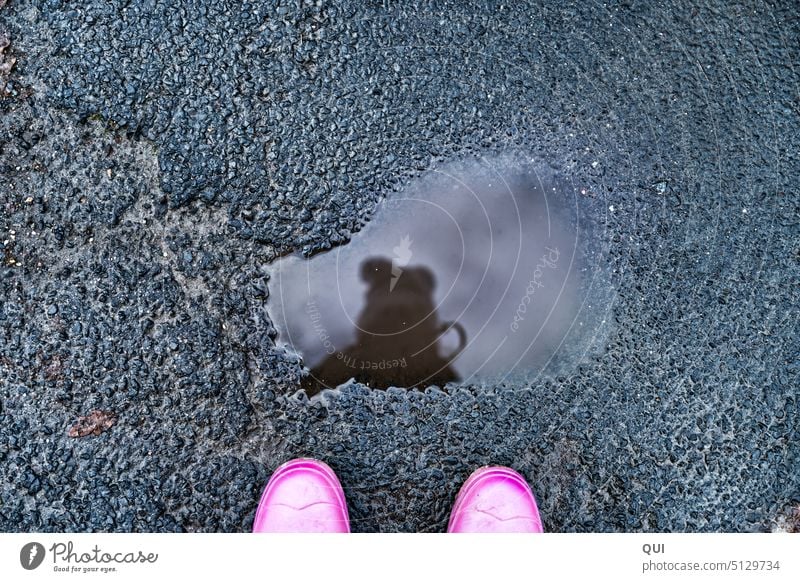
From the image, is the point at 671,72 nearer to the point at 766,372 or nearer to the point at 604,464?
the point at 766,372

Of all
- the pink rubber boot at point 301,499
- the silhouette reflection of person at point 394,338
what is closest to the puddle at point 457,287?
the silhouette reflection of person at point 394,338

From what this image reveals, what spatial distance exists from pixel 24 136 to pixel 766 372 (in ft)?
7.87

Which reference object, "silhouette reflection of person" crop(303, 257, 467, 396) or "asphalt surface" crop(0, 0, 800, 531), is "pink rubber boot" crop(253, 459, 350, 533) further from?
"silhouette reflection of person" crop(303, 257, 467, 396)

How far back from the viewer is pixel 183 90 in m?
1.74

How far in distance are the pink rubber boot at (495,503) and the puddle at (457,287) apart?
0.97 ft

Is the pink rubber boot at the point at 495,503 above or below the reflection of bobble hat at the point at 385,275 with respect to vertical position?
below

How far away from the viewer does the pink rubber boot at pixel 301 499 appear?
67.3 inches

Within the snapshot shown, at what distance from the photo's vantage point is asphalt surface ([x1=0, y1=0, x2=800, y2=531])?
171 centimetres

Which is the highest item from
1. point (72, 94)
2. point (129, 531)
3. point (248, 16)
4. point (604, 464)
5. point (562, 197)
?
point (248, 16)

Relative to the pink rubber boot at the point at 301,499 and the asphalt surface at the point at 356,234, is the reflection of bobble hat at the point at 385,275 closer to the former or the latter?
the asphalt surface at the point at 356,234

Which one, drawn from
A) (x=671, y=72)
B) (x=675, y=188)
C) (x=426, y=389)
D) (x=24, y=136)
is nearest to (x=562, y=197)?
(x=675, y=188)

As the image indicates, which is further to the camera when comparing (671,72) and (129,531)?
(671,72)

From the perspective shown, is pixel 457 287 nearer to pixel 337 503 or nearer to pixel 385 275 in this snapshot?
pixel 385 275

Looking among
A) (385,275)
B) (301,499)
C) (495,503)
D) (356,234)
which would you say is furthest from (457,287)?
(301,499)
